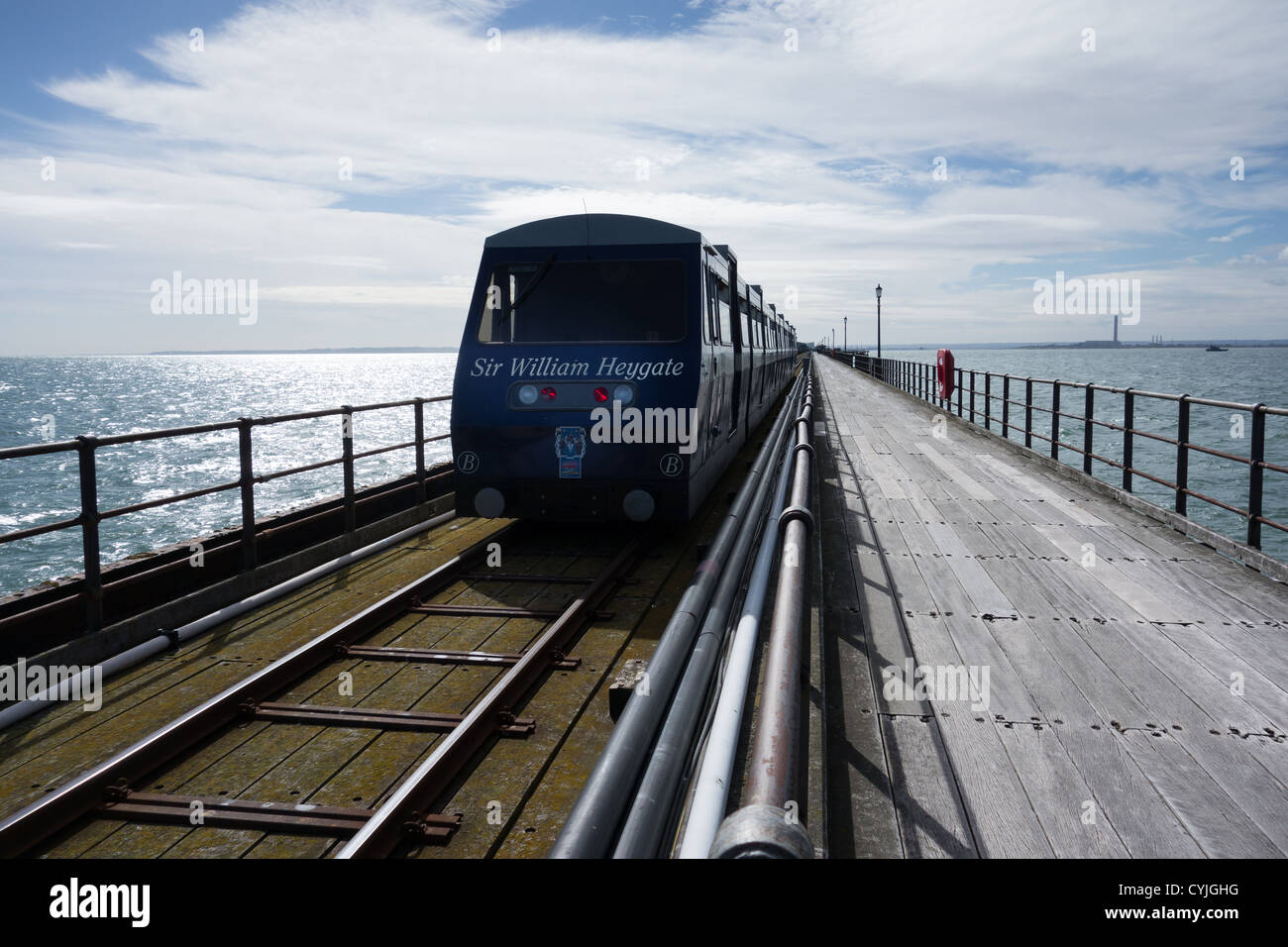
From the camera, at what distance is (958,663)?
200 inches

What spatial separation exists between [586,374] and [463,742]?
14.9 feet

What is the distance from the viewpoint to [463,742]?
13.8 ft

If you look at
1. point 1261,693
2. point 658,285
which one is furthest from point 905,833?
point 658,285

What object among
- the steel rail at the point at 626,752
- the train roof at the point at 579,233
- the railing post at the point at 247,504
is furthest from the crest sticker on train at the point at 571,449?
the steel rail at the point at 626,752

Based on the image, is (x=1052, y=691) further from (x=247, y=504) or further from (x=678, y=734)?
(x=247, y=504)

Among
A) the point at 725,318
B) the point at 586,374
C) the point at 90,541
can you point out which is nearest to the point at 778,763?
the point at 90,541

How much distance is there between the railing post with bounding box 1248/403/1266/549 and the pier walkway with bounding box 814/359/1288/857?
380 mm

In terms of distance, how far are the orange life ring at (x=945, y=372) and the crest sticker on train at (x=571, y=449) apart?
16.2 meters

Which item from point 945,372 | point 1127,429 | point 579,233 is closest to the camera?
point 579,233

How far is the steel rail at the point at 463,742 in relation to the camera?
3412 mm

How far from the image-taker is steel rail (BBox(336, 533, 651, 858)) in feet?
11.2

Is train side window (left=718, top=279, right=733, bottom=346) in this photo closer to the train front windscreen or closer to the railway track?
the train front windscreen

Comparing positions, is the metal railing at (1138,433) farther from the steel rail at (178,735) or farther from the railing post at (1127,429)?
the steel rail at (178,735)
